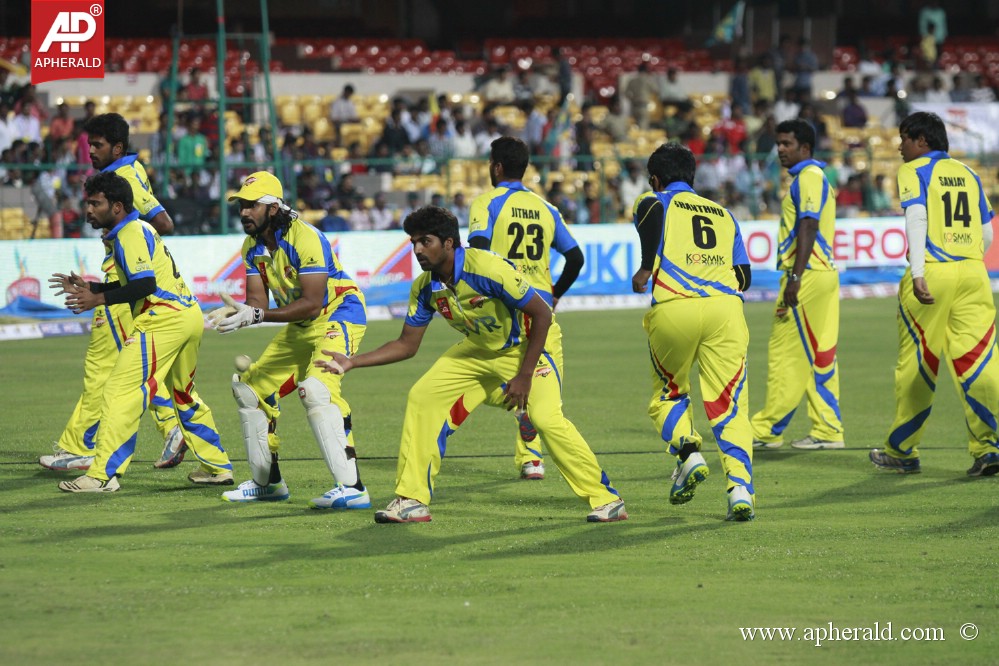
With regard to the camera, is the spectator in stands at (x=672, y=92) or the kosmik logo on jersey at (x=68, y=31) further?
the spectator in stands at (x=672, y=92)

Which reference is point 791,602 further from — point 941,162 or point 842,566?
point 941,162

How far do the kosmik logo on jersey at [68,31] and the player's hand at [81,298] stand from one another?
10.7 meters

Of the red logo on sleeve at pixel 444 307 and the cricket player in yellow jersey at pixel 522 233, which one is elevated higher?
the cricket player in yellow jersey at pixel 522 233

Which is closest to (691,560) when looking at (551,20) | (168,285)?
(168,285)

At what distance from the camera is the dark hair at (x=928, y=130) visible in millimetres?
10523

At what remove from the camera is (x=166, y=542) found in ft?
26.9

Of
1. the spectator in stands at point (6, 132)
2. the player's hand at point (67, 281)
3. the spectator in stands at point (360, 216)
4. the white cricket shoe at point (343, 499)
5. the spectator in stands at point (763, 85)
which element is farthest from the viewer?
the spectator in stands at point (763, 85)

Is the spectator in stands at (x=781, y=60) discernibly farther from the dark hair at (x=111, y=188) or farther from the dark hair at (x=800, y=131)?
the dark hair at (x=111, y=188)

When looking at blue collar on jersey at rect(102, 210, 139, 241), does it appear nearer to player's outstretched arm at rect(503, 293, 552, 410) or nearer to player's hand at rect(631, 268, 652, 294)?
player's outstretched arm at rect(503, 293, 552, 410)

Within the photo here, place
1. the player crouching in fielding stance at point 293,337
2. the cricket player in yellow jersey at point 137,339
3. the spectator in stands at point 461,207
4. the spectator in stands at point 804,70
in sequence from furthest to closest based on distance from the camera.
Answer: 1. the spectator in stands at point 804,70
2. the spectator in stands at point 461,207
3. the cricket player in yellow jersey at point 137,339
4. the player crouching in fielding stance at point 293,337

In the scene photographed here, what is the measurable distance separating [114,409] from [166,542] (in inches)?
62.5

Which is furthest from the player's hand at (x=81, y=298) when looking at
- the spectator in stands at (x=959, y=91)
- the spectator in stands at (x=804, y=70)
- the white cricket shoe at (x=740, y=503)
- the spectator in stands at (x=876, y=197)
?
the spectator in stands at (x=959, y=91)

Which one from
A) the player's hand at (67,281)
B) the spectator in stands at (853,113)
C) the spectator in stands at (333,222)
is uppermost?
the spectator in stands at (853,113)

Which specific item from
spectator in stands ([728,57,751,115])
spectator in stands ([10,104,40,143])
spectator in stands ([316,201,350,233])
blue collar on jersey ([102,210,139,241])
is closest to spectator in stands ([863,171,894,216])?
spectator in stands ([728,57,751,115])
